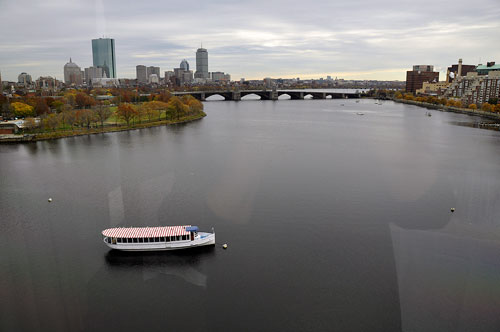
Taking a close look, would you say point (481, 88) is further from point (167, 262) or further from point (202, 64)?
point (202, 64)

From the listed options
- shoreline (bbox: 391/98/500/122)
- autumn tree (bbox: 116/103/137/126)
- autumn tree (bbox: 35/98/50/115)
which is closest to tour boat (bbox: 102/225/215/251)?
autumn tree (bbox: 116/103/137/126)

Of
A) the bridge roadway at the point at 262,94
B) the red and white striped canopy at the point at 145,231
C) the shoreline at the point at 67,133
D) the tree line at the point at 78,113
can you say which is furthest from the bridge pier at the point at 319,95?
the red and white striped canopy at the point at 145,231

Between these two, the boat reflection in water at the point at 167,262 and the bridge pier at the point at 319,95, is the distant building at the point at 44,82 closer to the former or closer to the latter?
the boat reflection in water at the point at 167,262

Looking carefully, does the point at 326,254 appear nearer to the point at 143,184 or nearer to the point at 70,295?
the point at 70,295

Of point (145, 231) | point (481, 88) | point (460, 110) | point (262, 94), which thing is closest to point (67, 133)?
point (145, 231)

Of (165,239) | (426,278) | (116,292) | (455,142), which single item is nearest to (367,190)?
(426,278)

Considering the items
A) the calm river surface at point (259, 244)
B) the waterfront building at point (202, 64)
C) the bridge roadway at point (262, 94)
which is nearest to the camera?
the calm river surface at point (259, 244)
